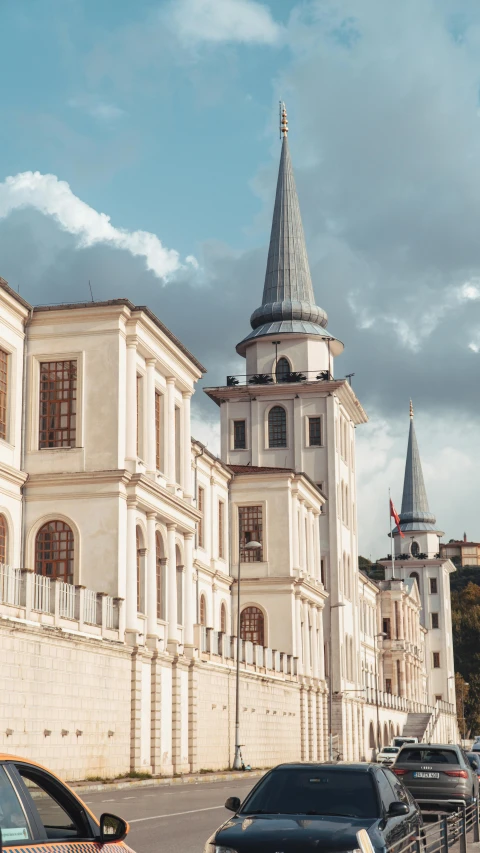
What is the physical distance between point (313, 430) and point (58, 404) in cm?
3540

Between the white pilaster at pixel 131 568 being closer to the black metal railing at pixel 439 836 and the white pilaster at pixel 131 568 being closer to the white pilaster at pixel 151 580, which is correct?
the white pilaster at pixel 151 580

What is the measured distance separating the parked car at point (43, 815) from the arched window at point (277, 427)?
6608cm

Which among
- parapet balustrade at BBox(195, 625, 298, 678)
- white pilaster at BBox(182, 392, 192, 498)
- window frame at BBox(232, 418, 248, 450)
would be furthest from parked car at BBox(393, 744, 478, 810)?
window frame at BBox(232, 418, 248, 450)

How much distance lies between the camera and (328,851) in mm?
8750

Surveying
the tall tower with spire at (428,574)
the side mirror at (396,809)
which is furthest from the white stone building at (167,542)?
the tall tower with spire at (428,574)

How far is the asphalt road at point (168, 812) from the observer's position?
16156 mm

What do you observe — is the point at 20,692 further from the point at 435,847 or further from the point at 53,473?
the point at 435,847

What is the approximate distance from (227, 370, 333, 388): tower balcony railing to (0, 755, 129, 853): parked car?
2591 inches

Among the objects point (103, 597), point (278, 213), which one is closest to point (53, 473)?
point (103, 597)

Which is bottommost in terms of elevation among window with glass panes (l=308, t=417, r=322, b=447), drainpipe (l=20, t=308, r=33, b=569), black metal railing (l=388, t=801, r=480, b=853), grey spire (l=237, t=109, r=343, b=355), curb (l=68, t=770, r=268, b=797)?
curb (l=68, t=770, r=268, b=797)

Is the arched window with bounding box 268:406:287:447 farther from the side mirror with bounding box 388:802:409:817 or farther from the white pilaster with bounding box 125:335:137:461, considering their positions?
the side mirror with bounding box 388:802:409:817

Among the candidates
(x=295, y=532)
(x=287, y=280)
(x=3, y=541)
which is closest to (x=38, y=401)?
(x=3, y=541)

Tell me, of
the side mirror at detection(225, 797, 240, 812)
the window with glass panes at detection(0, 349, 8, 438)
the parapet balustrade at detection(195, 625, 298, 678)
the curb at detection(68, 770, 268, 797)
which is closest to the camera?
the side mirror at detection(225, 797, 240, 812)

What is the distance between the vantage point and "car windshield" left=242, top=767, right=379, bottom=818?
9938 mm
